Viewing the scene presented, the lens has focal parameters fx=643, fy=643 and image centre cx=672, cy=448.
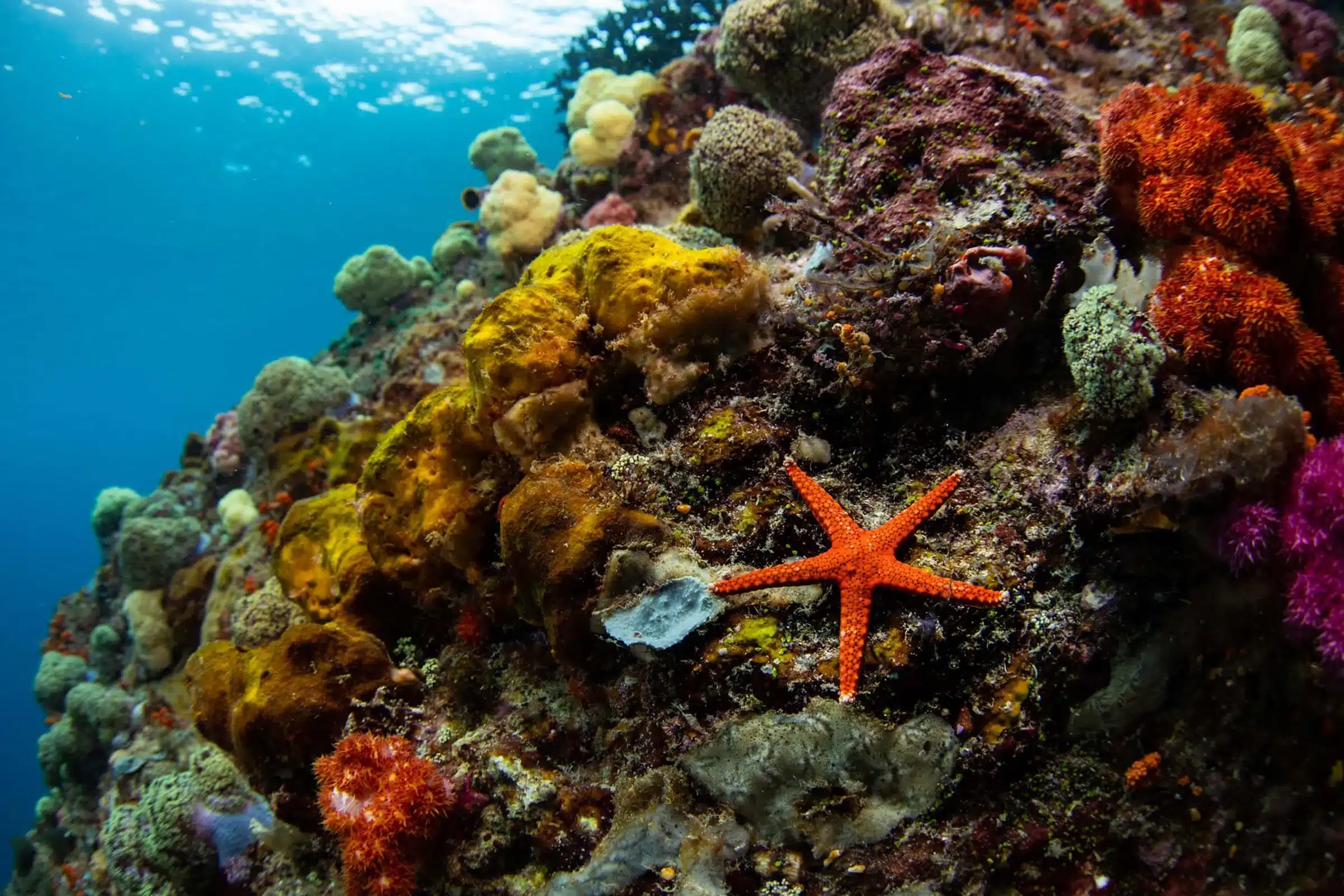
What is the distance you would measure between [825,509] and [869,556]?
35 centimetres

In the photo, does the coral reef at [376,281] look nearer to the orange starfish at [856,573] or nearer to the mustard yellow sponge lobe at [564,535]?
the mustard yellow sponge lobe at [564,535]

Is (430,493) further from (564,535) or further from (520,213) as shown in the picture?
(520,213)

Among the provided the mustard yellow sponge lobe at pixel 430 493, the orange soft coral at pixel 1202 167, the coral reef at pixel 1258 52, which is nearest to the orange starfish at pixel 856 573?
the mustard yellow sponge lobe at pixel 430 493

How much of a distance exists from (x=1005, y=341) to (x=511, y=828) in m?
Answer: 4.34

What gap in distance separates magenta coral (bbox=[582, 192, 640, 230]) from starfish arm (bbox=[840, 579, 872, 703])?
21.9 ft

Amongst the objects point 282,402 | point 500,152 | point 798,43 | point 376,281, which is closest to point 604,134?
point 798,43

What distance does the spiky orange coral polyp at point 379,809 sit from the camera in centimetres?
389

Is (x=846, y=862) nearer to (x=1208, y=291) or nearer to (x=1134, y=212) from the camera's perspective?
(x=1208, y=291)

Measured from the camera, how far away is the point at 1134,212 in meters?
4.02

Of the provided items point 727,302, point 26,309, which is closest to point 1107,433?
point 727,302

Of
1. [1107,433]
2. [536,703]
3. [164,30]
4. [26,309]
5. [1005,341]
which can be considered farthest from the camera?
[26,309]

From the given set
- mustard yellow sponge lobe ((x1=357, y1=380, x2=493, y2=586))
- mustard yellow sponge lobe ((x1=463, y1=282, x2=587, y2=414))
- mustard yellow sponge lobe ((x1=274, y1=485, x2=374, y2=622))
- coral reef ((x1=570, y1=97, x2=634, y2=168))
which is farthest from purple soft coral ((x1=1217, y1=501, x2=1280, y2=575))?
coral reef ((x1=570, y1=97, x2=634, y2=168))

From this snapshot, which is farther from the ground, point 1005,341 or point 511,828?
point 1005,341

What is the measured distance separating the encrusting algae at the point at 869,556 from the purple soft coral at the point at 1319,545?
19 millimetres
